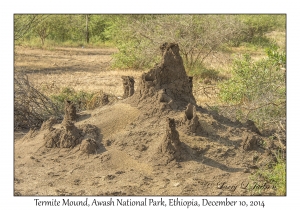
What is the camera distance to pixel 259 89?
809cm

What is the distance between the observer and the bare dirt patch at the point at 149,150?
5.42 metres

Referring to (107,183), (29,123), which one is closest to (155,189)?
(107,183)

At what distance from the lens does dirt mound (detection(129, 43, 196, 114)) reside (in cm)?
647

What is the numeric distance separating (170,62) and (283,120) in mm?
1724

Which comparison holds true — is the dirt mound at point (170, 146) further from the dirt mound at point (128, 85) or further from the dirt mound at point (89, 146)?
the dirt mound at point (128, 85)

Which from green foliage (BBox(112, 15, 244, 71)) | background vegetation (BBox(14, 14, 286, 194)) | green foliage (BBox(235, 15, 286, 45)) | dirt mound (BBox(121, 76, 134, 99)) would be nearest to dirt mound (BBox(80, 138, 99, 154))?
dirt mound (BBox(121, 76, 134, 99))

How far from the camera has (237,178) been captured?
18.1ft

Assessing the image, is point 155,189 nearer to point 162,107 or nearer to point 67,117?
point 162,107

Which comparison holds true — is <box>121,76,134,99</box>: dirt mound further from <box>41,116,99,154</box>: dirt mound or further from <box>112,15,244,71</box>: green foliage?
<box>112,15,244,71</box>: green foliage

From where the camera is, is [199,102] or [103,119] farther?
[199,102]

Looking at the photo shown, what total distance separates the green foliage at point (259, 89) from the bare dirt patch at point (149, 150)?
0.83 m

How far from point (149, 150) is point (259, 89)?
297 centimetres

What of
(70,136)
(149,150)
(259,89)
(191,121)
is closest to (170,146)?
(149,150)

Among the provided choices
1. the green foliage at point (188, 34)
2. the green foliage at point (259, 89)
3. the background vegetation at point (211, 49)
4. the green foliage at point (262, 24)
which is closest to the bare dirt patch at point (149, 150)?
the background vegetation at point (211, 49)
